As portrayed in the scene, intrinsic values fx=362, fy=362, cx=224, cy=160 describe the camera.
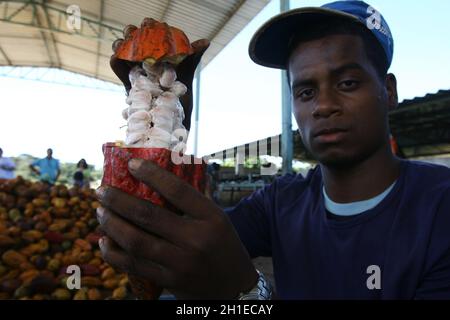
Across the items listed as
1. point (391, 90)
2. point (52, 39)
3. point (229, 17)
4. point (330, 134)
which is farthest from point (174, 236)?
point (52, 39)

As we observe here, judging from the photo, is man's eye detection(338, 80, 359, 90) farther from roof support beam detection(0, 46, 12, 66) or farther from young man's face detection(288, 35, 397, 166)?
roof support beam detection(0, 46, 12, 66)

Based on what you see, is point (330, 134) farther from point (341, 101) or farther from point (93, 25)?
point (93, 25)

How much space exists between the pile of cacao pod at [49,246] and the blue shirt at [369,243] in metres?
1.55

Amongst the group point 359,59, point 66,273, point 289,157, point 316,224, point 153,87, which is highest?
point 289,157

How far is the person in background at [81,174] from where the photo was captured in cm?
690

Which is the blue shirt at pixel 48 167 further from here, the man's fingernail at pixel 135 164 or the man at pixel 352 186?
the man's fingernail at pixel 135 164

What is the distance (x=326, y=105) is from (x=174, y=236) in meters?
0.60

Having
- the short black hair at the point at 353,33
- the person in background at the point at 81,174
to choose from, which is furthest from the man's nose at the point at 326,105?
the person in background at the point at 81,174

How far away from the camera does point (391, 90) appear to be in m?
1.18
